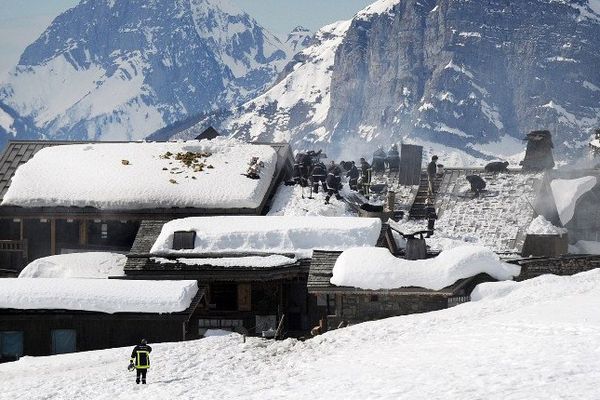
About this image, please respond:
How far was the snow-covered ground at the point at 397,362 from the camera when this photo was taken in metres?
25.5

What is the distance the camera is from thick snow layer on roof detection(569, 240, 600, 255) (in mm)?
64938

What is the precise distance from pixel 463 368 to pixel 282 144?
140ft

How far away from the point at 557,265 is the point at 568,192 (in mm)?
17439

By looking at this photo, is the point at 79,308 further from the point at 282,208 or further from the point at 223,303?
the point at 282,208

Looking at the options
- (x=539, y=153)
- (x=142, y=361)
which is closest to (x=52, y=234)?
(x=142, y=361)

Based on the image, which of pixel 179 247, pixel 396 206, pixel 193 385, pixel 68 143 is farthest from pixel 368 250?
pixel 68 143

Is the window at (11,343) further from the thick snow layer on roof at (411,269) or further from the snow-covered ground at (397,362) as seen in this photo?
the thick snow layer on roof at (411,269)

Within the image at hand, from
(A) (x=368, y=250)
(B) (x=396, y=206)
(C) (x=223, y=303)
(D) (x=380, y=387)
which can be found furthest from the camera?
(B) (x=396, y=206)

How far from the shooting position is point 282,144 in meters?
69.1

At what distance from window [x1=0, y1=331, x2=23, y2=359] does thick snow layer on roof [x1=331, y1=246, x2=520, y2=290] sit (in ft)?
35.5

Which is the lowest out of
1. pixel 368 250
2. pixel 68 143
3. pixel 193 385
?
pixel 193 385

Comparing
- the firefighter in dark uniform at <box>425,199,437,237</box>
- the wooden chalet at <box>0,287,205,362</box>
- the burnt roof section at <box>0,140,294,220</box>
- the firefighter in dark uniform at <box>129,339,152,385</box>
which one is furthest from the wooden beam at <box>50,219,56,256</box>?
the firefighter in dark uniform at <box>129,339,152,385</box>

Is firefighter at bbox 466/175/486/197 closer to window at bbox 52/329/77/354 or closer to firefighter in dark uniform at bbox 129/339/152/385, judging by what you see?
window at bbox 52/329/77/354

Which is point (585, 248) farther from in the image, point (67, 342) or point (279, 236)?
point (67, 342)
